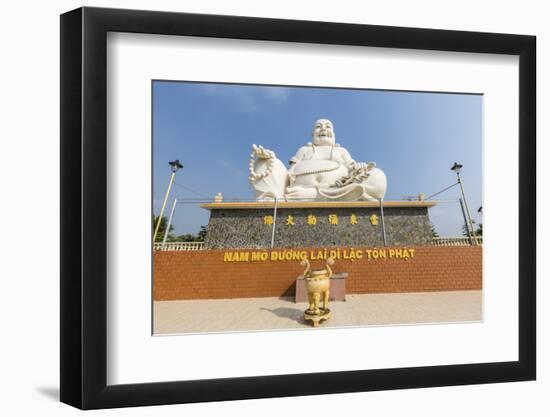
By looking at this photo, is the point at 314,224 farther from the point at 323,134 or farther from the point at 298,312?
the point at 298,312

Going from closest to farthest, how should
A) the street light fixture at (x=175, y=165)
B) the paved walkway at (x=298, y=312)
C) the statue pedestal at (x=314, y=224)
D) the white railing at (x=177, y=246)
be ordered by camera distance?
the paved walkway at (x=298, y=312), the street light fixture at (x=175, y=165), the white railing at (x=177, y=246), the statue pedestal at (x=314, y=224)

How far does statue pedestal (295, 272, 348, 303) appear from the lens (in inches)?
271

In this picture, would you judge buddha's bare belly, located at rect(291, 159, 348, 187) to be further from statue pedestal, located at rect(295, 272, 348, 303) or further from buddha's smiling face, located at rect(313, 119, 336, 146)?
A: statue pedestal, located at rect(295, 272, 348, 303)

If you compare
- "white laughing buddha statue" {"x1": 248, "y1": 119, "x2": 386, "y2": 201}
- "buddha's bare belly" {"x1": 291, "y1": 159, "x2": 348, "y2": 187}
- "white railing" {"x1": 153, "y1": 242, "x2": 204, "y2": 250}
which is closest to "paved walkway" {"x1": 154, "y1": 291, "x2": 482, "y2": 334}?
"white railing" {"x1": 153, "y1": 242, "x2": 204, "y2": 250}

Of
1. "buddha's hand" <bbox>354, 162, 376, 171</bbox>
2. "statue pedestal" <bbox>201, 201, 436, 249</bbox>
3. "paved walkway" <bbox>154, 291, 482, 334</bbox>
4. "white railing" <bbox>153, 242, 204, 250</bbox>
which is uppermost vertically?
"buddha's hand" <bbox>354, 162, 376, 171</bbox>

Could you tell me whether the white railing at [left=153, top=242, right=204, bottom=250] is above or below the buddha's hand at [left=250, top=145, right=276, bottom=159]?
below

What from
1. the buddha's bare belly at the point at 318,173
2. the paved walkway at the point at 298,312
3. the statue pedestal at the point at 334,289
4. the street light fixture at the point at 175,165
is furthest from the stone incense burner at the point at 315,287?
the buddha's bare belly at the point at 318,173

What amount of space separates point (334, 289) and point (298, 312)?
3.60ft

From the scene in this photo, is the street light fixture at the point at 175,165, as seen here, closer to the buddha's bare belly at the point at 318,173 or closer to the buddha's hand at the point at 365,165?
the buddha's bare belly at the point at 318,173

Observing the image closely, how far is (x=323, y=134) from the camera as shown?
8.93 metres

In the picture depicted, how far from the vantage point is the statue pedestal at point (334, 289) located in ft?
22.6

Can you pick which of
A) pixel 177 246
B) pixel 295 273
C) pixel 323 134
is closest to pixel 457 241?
pixel 295 273

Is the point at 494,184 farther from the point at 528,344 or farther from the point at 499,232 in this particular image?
the point at 528,344

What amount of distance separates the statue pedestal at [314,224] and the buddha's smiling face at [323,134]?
119 centimetres
